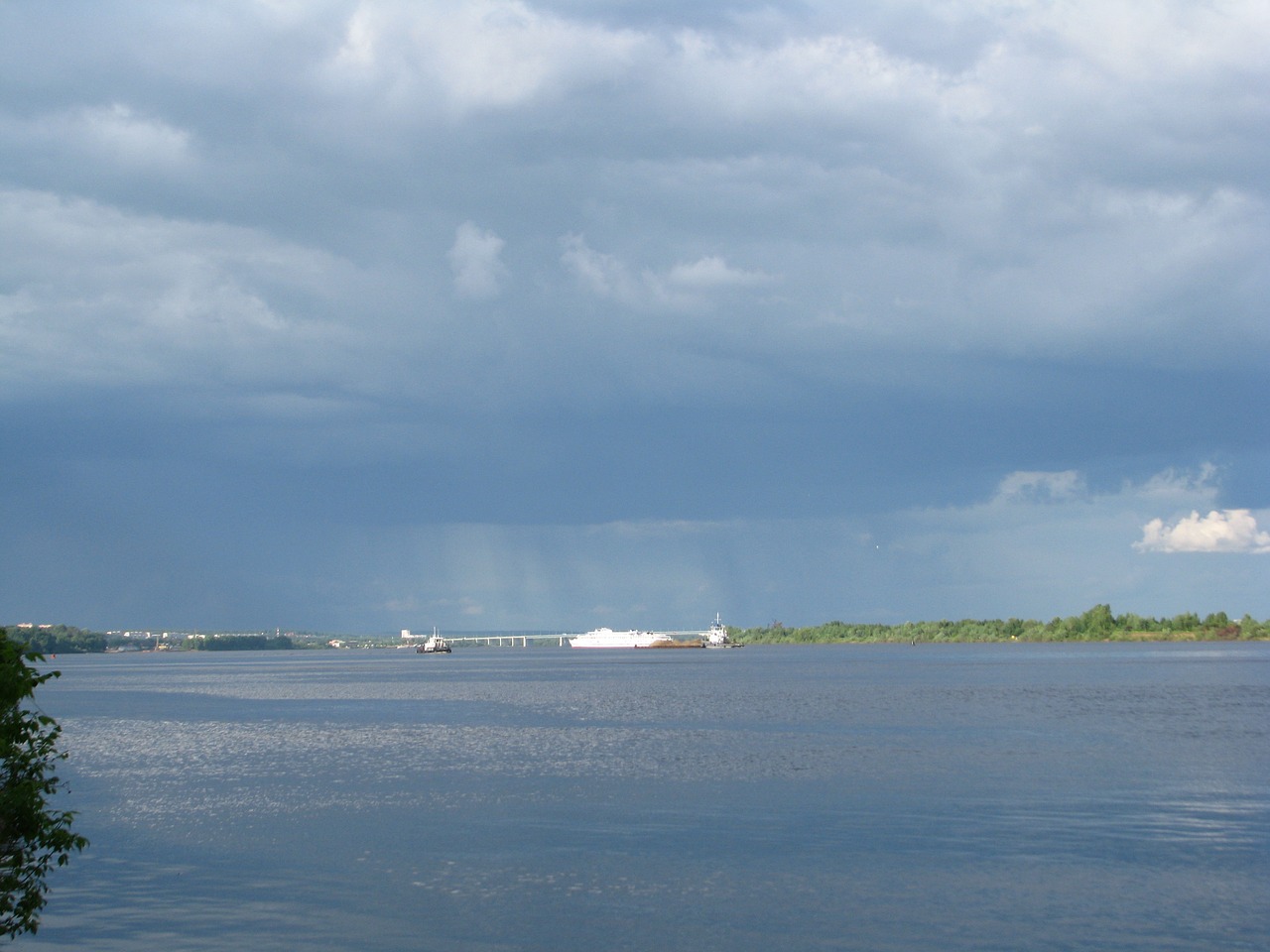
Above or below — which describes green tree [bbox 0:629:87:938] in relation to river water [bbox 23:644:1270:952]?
above

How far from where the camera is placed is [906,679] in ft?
496

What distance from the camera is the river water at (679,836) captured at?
28.8 meters

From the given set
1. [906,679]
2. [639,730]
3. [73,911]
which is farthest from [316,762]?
[906,679]

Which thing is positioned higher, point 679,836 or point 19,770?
point 19,770

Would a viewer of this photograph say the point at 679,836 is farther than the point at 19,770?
Yes

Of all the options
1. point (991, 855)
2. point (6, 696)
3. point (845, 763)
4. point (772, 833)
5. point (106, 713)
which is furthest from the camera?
point (106, 713)

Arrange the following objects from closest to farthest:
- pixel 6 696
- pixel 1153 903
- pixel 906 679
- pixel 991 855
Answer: pixel 6 696
pixel 1153 903
pixel 991 855
pixel 906 679

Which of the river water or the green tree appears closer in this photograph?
the green tree

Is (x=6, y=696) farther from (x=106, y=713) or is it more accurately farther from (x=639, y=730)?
(x=106, y=713)

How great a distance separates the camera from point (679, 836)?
3931cm

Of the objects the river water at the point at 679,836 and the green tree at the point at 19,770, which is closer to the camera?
the green tree at the point at 19,770

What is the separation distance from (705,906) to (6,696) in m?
17.5

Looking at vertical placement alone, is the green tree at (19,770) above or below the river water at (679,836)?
above

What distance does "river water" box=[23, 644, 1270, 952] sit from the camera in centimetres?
2878
